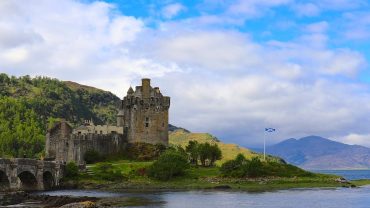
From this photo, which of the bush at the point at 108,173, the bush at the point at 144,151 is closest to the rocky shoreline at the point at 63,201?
the bush at the point at 108,173

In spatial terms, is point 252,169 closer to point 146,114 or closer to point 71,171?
point 71,171

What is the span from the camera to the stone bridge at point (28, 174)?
99.0m

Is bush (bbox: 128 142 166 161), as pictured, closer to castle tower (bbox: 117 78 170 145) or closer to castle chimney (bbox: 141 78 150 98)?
castle tower (bbox: 117 78 170 145)

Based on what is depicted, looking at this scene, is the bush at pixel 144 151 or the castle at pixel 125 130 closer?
the castle at pixel 125 130

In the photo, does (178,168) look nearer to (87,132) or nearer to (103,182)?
(103,182)

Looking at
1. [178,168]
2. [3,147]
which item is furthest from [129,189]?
[3,147]

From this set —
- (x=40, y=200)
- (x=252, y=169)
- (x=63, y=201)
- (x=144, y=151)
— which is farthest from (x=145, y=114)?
(x=63, y=201)

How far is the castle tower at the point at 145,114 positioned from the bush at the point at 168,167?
3007 cm

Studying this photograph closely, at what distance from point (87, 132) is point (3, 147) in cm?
5482

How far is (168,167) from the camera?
11925 centimetres

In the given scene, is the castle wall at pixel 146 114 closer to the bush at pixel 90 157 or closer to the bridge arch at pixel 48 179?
the bush at pixel 90 157

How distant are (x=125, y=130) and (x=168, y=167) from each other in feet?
117

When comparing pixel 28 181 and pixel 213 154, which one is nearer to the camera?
pixel 28 181

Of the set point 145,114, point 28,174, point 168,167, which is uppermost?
point 145,114
